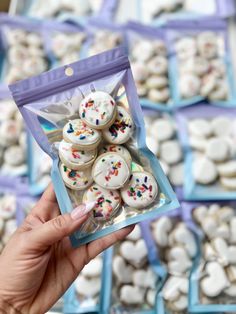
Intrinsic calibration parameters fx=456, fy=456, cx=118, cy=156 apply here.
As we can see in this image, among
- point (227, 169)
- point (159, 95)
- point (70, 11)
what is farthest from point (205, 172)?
point (70, 11)

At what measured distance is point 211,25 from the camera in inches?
50.5

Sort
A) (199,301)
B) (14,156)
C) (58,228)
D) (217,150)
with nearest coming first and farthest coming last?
(58,228) → (199,301) → (217,150) → (14,156)

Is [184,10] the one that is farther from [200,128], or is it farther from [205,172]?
[205,172]

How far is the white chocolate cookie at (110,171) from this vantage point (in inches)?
26.4

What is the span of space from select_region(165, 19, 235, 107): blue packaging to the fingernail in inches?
21.8

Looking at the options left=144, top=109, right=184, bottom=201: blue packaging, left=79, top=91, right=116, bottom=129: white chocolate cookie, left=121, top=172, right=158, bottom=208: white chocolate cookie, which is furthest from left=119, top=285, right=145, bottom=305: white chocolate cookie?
left=79, top=91, right=116, bottom=129: white chocolate cookie

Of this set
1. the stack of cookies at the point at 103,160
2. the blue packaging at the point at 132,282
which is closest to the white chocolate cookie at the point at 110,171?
the stack of cookies at the point at 103,160

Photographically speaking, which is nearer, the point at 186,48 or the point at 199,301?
the point at 199,301

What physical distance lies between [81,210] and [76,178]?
60 millimetres

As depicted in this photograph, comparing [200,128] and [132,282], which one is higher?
[200,128]

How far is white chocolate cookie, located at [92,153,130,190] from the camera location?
0.67 metres

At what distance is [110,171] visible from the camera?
671 millimetres

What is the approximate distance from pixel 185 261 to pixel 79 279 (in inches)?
9.1

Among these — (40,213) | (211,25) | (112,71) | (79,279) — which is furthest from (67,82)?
(211,25)
